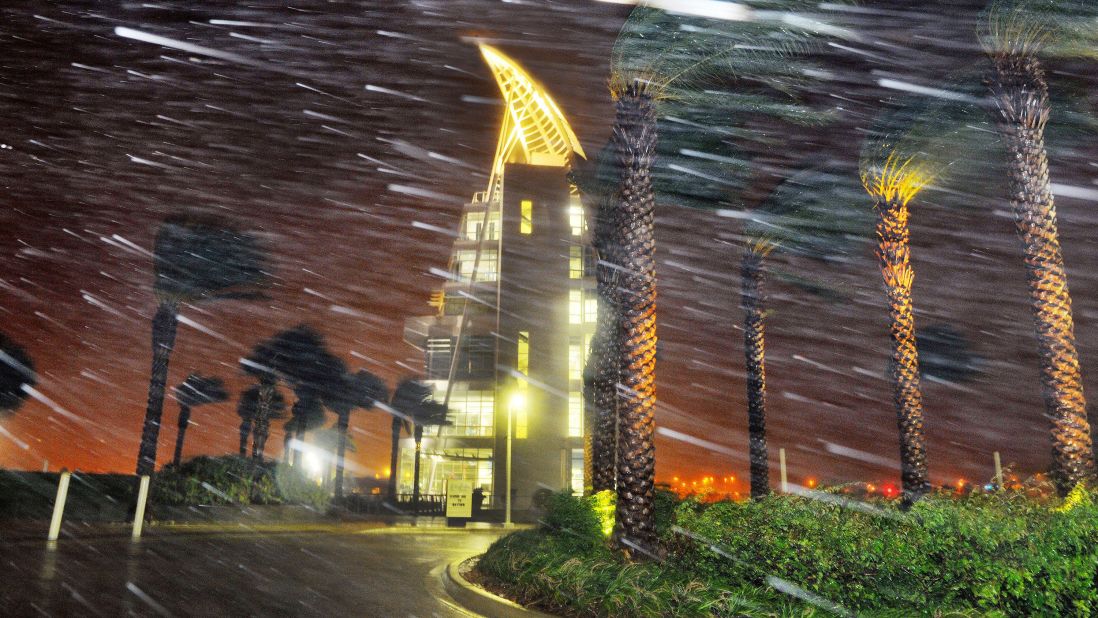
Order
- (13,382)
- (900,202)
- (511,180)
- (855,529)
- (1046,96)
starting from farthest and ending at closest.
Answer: (511,180) < (13,382) < (900,202) < (1046,96) < (855,529)

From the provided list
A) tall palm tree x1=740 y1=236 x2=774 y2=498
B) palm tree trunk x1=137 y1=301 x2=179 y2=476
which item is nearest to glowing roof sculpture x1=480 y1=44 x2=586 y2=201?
palm tree trunk x1=137 y1=301 x2=179 y2=476

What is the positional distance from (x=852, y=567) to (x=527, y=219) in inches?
1686

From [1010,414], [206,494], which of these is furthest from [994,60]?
[1010,414]

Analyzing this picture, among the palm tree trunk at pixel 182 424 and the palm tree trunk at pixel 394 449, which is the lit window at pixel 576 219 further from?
the palm tree trunk at pixel 182 424

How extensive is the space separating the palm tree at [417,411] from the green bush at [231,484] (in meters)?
7.84

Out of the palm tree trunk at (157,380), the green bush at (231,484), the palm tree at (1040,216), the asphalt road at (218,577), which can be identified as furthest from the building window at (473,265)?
the palm tree at (1040,216)

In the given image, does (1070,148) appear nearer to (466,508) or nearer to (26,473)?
(466,508)

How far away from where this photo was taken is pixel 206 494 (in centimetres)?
2655

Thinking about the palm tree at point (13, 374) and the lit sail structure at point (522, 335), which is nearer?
the lit sail structure at point (522, 335)

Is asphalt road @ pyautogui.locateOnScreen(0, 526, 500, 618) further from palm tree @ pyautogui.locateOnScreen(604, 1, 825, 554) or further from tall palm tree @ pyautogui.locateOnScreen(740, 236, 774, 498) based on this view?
tall palm tree @ pyautogui.locateOnScreen(740, 236, 774, 498)

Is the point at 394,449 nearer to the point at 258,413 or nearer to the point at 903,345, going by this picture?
the point at 258,413

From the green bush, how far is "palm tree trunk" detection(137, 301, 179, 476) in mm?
904

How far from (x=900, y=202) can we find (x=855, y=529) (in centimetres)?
1106

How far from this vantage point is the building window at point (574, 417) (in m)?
45.2
